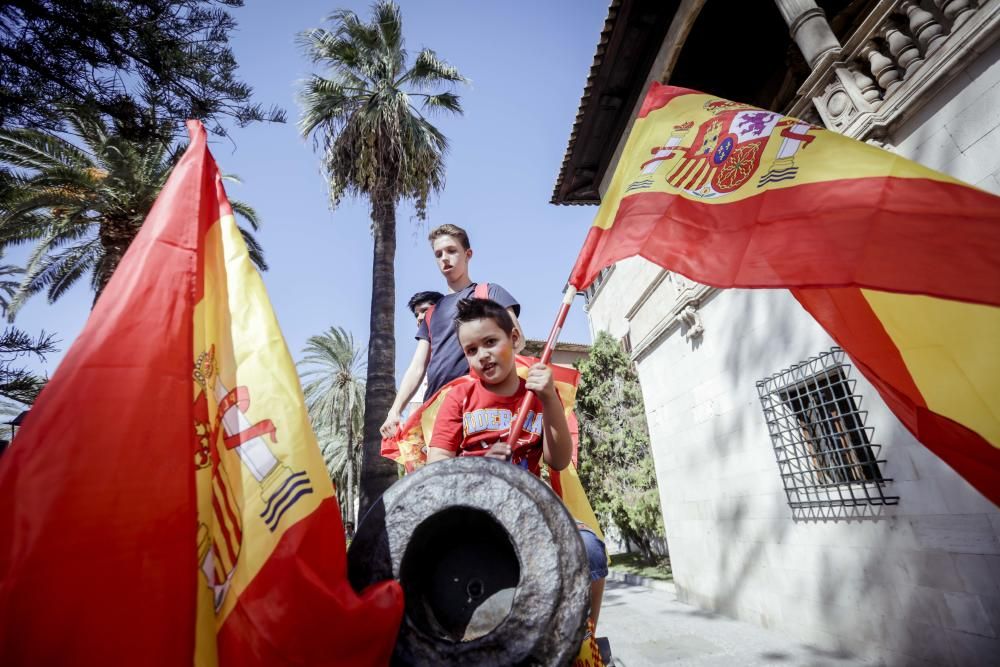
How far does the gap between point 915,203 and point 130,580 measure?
295cm

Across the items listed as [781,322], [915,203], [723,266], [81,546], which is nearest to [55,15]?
[81,546]

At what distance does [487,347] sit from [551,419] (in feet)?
1.40

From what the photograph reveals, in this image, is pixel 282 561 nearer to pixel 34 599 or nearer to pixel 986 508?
pixel 34 599

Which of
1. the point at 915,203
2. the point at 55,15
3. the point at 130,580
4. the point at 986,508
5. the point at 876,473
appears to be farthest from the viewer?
the point at 876,473

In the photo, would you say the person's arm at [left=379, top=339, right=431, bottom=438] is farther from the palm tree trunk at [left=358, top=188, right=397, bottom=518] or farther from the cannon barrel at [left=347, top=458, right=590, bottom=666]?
the palm tree trunk at [left=358, top=188, right=397, bottom=518]

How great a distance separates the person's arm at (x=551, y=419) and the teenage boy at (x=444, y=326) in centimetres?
103

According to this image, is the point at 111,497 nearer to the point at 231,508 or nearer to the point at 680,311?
the point at 231,508

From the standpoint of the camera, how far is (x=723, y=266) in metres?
2.46

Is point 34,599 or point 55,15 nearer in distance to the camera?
point 34,599

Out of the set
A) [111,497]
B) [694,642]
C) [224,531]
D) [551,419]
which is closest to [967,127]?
[551,419]

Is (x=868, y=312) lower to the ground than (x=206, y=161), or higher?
lower

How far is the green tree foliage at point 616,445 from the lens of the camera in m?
14.2

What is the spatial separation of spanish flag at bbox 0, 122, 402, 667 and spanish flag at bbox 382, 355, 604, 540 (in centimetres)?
100

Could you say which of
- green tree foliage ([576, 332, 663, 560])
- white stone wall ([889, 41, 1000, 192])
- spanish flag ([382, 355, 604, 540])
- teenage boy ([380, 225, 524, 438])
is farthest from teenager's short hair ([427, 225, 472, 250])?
green tree foliage ([576, 332, 663, 560])
